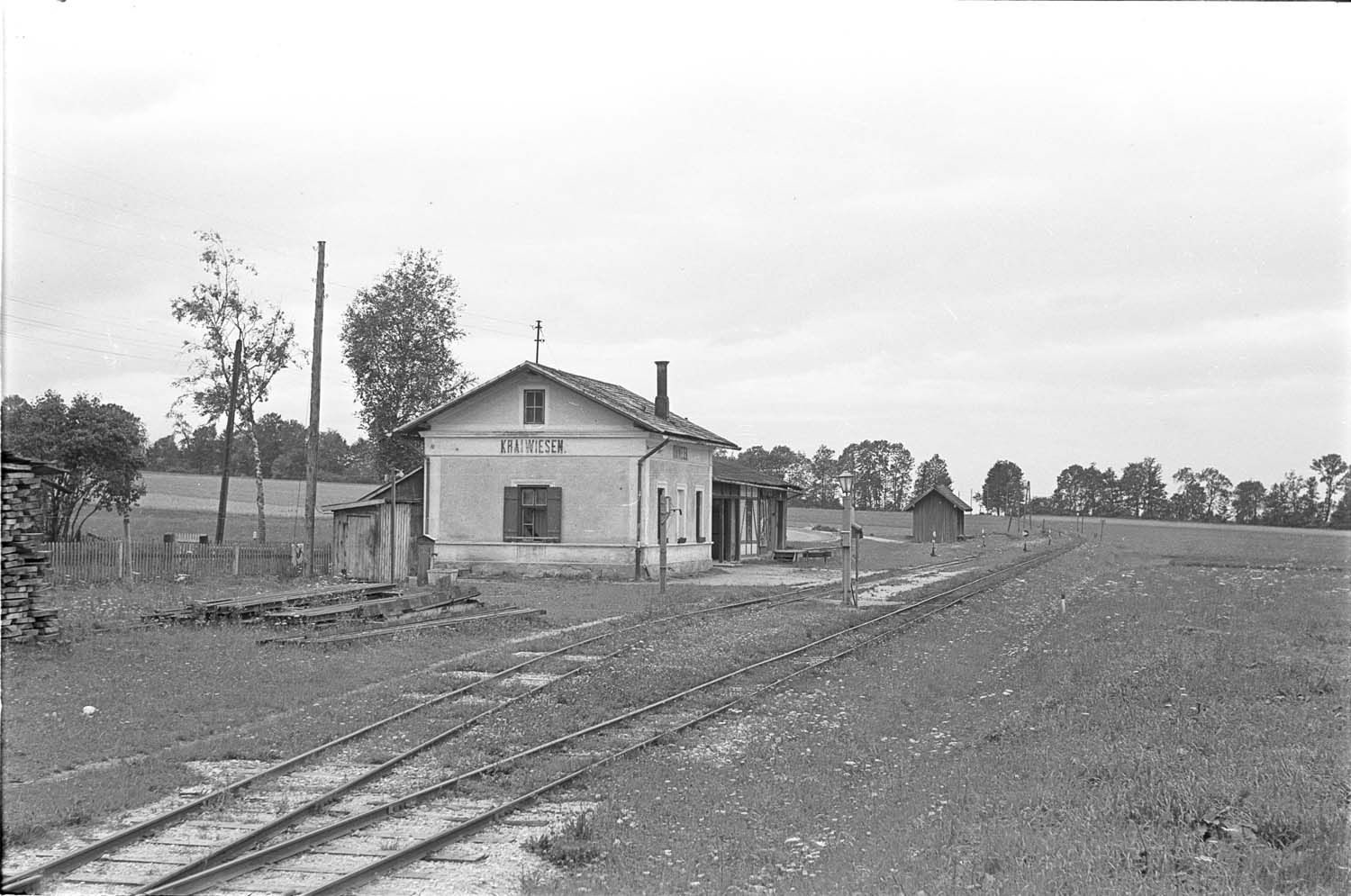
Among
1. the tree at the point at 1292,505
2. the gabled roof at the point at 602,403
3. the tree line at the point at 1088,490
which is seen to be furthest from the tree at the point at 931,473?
the gabled roof at the point at 602,403

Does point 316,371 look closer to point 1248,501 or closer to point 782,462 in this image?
point 1248,501

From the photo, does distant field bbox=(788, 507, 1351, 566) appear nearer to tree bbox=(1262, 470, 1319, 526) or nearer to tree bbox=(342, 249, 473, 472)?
tree bbox=(1262, 470, 1319, 526)

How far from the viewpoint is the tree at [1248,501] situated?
199 feet

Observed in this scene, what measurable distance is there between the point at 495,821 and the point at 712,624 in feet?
36.1

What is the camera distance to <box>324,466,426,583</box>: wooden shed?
25.3 meters

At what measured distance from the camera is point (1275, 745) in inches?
327

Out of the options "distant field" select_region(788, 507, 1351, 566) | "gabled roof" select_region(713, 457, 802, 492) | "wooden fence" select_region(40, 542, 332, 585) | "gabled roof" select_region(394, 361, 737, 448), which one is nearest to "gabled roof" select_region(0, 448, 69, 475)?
"wooden fence" select_region(40, 542, 332, 585)

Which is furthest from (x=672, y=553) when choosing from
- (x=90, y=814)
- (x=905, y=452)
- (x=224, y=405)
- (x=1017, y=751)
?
(x=905, y=452)

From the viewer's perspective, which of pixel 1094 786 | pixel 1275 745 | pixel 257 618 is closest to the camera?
pixel 1094 786

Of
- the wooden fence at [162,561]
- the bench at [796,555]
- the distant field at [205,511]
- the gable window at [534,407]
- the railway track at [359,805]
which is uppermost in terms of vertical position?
the gable window at [534,407]

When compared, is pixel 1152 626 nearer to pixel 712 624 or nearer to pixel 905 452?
pixel 712 624

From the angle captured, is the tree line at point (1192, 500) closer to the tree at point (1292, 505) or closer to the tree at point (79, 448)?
the tree at point (1292, 505)

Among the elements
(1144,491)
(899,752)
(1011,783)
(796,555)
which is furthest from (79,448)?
(1144,491)

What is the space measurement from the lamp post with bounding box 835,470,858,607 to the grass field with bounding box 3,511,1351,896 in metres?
3.93
